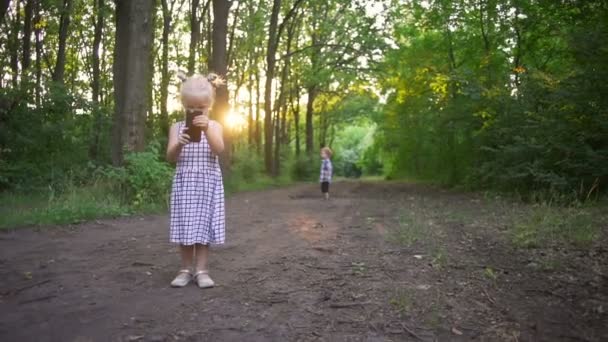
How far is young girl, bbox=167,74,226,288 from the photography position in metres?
4.46

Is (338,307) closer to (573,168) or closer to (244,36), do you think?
(573,168)

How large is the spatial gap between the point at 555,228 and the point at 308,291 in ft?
13.5

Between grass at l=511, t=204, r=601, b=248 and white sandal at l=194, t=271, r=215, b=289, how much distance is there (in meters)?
3.80

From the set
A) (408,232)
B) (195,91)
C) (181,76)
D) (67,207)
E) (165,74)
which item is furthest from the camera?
(165,74)

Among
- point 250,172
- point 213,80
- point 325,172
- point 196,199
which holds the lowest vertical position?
point 250,172

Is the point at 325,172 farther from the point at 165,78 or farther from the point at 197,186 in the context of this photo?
the point at 197,186

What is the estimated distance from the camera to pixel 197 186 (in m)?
4.64

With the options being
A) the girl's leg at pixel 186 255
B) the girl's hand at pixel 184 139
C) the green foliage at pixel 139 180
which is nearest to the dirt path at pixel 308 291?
the girl's leg at pixel 186 255

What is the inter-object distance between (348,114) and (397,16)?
653 inches

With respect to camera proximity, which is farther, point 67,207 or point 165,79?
point 165,79

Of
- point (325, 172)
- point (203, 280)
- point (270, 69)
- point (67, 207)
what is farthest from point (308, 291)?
point (270, 69)

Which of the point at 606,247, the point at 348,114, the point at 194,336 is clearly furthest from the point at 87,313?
the point at 348,114

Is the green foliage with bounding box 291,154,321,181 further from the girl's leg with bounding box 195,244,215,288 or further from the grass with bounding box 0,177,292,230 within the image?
the girl's leg with bounding box 195,244,215,288

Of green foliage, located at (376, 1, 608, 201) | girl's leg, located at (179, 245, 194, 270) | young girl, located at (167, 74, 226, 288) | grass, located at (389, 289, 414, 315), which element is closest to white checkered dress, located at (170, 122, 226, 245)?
young girl, located at (167, 74, 226, 288)
